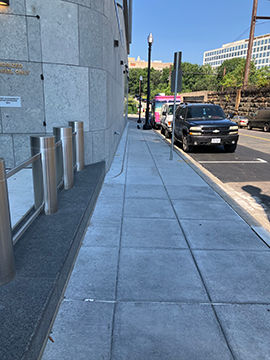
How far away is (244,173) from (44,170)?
21.8ft

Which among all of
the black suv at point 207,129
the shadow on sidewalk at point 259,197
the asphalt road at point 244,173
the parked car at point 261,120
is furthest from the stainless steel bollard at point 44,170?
the parked car at point 261,120

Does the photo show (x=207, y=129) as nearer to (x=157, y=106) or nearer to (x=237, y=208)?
(x=237, y=208)

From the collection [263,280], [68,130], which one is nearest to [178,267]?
[263,280]

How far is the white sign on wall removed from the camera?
19.4ft

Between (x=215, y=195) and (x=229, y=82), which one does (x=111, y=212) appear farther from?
(x=229, y=82)

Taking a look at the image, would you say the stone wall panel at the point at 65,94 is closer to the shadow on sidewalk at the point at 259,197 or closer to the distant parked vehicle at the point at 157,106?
the shadow on sidewalk at the point at 259,197

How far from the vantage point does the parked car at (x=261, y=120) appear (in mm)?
25391

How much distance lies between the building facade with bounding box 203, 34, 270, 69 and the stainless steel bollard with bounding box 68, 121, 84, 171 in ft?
377

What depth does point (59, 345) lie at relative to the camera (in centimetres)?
227

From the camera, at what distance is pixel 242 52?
14938cm

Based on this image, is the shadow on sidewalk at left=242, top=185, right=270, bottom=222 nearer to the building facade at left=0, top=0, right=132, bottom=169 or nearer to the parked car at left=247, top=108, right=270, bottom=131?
the building facade at left=0, top=0, right=132, bottom=169

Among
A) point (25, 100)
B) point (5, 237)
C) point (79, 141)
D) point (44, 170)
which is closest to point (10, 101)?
point (25, 100)

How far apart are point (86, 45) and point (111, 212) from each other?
3581 millimetres

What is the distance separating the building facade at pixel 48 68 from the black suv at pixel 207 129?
5937mm
